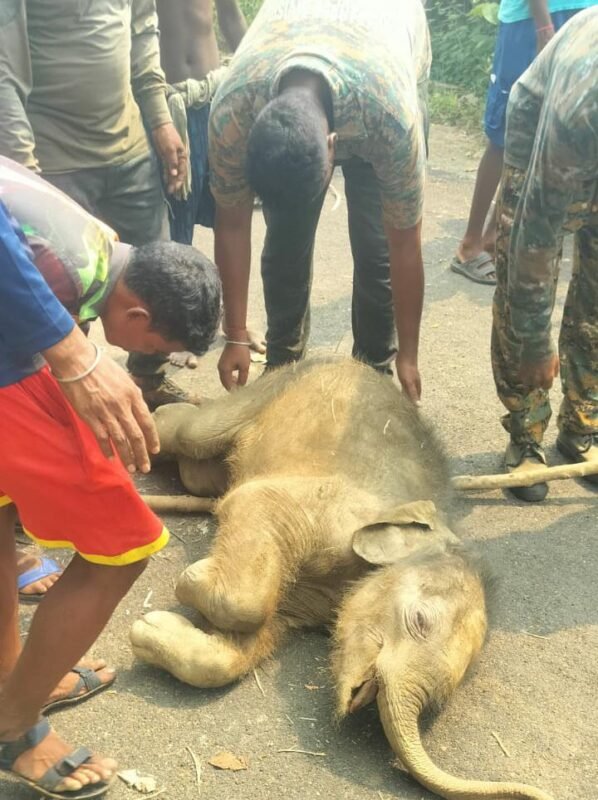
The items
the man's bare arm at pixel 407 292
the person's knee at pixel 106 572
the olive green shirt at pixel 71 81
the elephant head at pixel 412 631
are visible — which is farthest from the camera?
the man's bare arm at pixel 407 292

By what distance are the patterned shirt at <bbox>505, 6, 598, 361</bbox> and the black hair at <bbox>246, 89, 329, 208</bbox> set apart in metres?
0.89

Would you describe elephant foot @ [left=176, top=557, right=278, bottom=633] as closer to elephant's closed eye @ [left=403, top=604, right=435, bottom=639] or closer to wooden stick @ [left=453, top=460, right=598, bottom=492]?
elephant's closed eye @ [left=403, top=604, right=435, bottom=639]

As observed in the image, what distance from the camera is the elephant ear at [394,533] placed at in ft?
12.7

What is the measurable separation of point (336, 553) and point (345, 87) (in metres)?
1.84

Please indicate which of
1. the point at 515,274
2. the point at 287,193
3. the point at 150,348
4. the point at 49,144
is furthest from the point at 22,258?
the point at 515,274

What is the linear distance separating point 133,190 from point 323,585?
2.08 m

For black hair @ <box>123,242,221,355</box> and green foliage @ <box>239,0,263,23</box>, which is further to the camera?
green foliage @ <box>239,0,263,23</box>

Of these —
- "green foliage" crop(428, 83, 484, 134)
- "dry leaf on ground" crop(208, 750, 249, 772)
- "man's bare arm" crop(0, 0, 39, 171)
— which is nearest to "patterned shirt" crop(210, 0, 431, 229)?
"man's bare arm" crop(0, 0, 39, 171)

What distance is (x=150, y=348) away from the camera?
3.17m

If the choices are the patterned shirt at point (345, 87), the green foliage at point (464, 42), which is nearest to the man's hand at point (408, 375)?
the patterned shirt at point (345, 87)

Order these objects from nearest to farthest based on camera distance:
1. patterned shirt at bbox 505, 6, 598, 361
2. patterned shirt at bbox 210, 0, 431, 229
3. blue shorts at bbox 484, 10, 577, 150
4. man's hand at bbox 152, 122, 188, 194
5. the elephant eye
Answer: the elephant eye
patterned shirt at bbox 505, 6, 598, 361
patterned shirt at bbox 210, 0, 431, 229
man's hand at bbox 152, 122, 188, 194
blue shorts at bbox 484, 10, 577, 150

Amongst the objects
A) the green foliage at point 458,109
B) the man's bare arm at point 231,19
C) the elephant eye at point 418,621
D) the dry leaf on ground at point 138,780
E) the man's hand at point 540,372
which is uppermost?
the man's bare arm at point 231,19

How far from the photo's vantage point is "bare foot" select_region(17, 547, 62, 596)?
3922 millimetres

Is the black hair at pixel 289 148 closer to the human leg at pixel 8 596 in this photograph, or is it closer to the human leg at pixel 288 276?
the human leg at pixel 288 276
